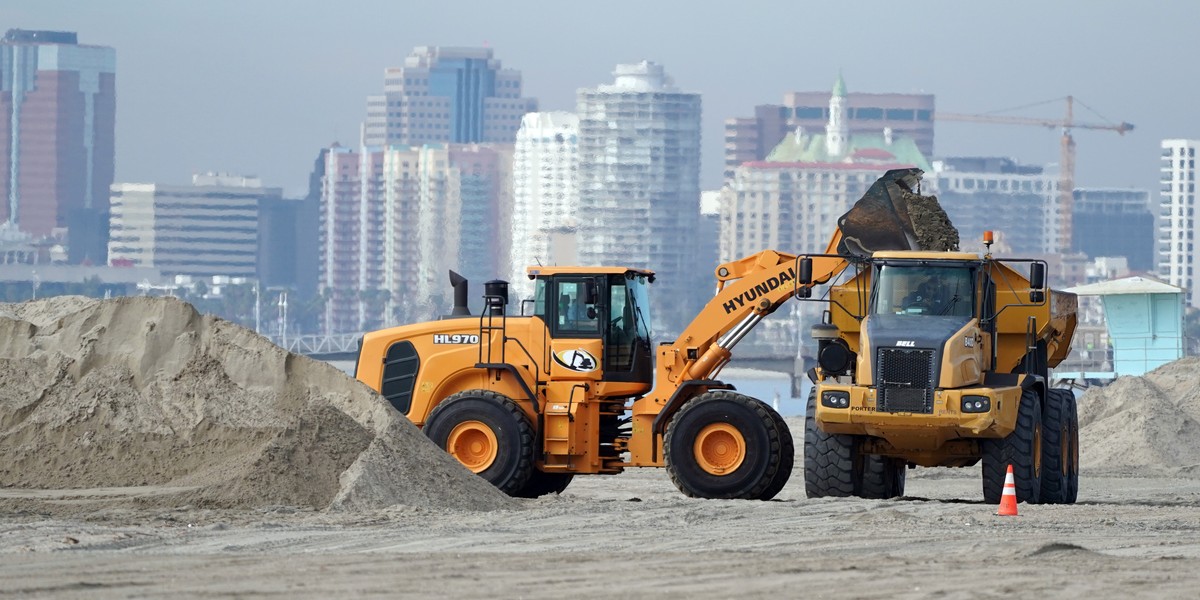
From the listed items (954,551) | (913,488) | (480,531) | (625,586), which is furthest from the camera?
(913,488)

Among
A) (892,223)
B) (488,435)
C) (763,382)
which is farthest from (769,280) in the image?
(763,382)

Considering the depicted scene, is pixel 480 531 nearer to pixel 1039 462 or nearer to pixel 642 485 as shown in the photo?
pixel 1039 462

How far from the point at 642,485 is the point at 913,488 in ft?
11.6

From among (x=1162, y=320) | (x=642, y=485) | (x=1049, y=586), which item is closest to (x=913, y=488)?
(x=642, y=485)

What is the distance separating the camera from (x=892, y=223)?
2056 centimetres

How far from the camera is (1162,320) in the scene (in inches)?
2430

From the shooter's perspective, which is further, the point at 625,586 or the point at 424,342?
the point at 424,342

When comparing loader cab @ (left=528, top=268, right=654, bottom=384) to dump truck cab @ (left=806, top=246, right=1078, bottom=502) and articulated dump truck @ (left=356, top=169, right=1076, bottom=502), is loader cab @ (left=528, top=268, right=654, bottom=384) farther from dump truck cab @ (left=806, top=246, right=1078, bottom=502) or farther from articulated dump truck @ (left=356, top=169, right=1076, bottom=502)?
dump truck cab @ (left=806, top=246, right=1078, bottom=502)

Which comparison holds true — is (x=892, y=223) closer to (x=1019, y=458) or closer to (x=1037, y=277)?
(x=1037, y=277)

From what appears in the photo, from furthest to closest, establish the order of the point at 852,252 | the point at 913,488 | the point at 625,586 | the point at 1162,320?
the point at 1162,320, the point at 913,488, the point at 852,252, the point at 625,586

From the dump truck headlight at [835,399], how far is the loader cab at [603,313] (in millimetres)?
2552

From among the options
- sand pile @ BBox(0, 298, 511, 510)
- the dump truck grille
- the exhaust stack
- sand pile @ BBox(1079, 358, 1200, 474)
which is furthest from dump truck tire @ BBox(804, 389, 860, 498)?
sand pile @ BBox(1079, 358, 1200, 474)

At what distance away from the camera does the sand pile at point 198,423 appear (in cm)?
1780

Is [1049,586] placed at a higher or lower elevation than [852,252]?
lower
